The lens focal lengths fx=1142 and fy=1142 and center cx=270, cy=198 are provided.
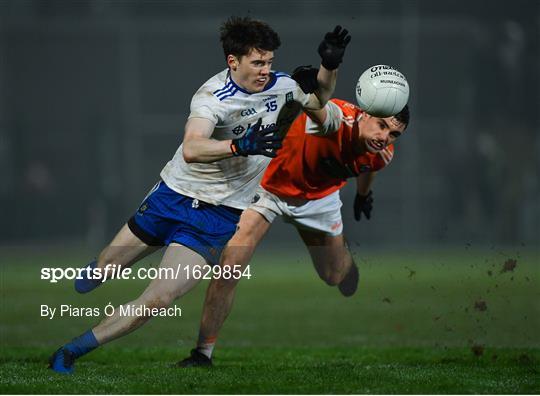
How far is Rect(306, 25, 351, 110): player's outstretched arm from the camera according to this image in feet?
24.8

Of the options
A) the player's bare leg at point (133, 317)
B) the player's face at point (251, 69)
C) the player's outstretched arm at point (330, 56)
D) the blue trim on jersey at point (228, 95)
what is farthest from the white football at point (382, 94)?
the player's bare leg at point (133, 317)

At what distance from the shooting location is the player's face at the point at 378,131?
8422mm

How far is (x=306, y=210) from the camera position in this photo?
9.20 m

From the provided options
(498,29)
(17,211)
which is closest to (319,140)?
(17,211)

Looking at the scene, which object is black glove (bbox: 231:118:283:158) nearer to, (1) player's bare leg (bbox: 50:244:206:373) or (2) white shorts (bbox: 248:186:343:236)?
(1) player's bare leg (bbox: 50:244:206:373)

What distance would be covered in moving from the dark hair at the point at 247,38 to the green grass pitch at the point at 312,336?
6.98 feet

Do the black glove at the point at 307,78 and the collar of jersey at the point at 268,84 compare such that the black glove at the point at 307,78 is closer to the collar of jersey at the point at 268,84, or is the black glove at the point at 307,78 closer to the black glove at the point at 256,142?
the collar of jersey at the point at 268,84

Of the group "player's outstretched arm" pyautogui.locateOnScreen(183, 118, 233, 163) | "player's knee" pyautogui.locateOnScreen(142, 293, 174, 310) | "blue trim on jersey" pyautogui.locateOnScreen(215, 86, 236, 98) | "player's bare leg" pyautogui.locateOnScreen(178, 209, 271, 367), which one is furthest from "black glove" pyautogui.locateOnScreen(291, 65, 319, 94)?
"player's knee" pyautogui.locateOnScreen(142, 293, 174, 310)

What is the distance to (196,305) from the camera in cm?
1409

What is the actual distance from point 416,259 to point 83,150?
7.10 meters

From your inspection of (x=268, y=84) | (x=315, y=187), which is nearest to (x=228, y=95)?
(x=268, y=84)

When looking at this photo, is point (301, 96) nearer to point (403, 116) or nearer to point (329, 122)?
point (329, 122)

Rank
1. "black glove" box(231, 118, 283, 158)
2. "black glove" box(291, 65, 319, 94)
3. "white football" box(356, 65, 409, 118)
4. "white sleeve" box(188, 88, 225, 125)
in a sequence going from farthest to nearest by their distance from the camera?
"white football" box(356, 65, 409, 118) → "black glove" box(291, 65, 319, 94) → "white sleeve" box(188, 88, 225, 125) → "black glove" box(231, 118, 283, 158)

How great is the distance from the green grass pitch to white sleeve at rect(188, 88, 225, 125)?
65.4 inches
